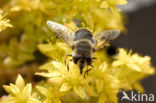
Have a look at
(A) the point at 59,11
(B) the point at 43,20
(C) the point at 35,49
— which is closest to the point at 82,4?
(A) the point at 59,11

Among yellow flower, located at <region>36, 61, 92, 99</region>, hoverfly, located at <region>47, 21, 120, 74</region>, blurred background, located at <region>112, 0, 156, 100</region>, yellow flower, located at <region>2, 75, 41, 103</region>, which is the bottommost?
yellow flower, located at <region>2, 75, 41, 103</region>

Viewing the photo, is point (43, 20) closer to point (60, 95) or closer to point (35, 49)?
point (35, 49)

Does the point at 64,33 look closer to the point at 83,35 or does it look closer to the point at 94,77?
the point at 83,35

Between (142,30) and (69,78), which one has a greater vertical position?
(142,30)

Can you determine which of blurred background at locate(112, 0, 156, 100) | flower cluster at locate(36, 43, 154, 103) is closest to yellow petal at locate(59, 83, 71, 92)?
flower cluster at locate(36, 43, 154, 103)

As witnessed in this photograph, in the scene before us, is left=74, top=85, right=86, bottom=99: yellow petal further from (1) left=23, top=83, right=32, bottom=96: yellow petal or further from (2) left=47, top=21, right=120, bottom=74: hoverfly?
(1) left=23, top=83, right=32, bottom=96: yellow petal

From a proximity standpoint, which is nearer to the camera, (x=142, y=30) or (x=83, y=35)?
(x=83, y=35)

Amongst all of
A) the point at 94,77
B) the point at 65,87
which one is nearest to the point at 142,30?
the point at 94,77
